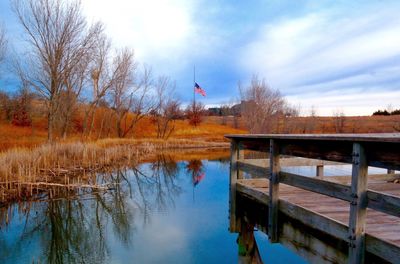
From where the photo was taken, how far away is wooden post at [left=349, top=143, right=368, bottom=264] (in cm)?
291

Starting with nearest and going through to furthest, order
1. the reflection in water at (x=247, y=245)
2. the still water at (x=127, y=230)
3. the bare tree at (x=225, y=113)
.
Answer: the reflection in water at (x=247, y=245)
the still water at (x=127, y=230)
the bare tree at (x=225, y=113)

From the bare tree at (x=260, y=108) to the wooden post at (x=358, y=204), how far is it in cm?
4124

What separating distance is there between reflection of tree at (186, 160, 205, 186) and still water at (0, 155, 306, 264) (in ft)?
9.36

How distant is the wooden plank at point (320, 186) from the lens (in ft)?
10.3

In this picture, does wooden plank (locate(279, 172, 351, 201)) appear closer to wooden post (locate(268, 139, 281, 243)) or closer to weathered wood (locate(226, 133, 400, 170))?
wooden post (locate(268, 139, 281, 243))

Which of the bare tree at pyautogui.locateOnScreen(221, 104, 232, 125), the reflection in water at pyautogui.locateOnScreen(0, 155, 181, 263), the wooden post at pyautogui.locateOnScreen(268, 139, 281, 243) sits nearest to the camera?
the wooden post at pyautogui.locateOnScreen(268, 139, 281, 243)

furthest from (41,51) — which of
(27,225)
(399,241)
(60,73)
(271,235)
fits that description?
(399,241)

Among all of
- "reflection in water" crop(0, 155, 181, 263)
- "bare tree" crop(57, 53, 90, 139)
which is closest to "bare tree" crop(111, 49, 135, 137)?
"bare tree" crop(57, 53, 90, 139)

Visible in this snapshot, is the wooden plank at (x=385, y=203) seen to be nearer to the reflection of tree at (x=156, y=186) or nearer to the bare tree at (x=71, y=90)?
the reflection of tree at (x=156, y=186)

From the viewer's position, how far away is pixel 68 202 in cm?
1221

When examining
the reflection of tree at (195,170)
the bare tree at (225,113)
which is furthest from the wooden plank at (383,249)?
the bare tree at (225,113)

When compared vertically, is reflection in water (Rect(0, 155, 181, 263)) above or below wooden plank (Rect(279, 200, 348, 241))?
below

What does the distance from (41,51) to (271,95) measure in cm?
3190

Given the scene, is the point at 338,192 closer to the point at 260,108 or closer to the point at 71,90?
the point at 71,90
